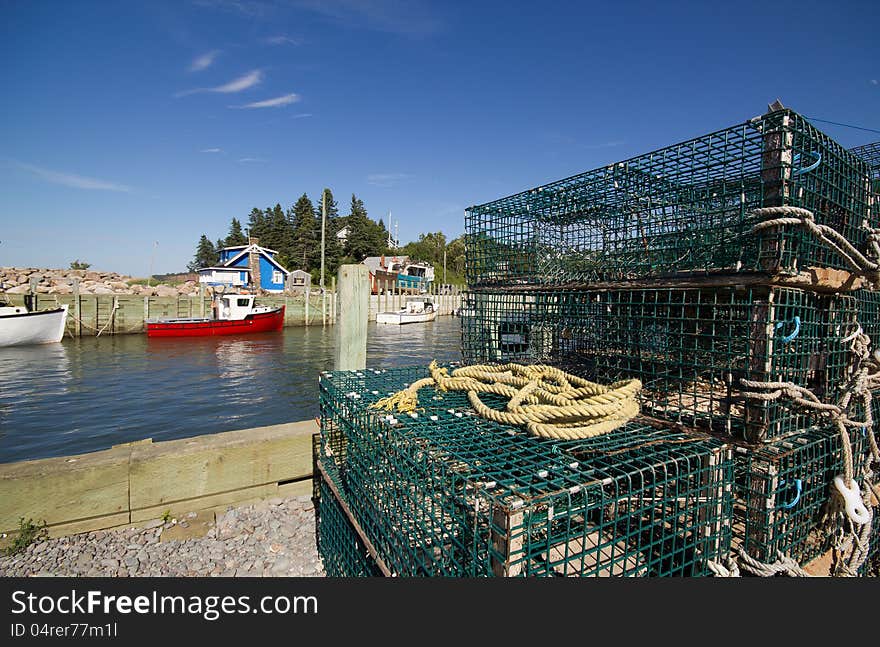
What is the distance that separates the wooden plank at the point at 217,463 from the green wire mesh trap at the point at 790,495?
3216 millimetres

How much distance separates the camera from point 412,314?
116ft

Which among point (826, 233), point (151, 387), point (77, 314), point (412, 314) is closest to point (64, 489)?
point (826, 233)

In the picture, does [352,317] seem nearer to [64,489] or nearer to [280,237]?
[64,489]

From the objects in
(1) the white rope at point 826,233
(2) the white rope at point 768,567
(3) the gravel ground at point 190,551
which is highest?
(1) the white rope at point 826,233

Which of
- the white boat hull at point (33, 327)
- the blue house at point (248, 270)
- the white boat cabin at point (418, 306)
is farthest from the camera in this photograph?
the white boat cabin at point (418, 306)

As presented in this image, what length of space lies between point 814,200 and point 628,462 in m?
1.81

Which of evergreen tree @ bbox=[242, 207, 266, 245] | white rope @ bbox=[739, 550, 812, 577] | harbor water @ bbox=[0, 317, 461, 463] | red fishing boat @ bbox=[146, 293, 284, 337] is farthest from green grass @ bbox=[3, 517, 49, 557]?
evergreen tree @ bbox=[242, 207, 266, 245]

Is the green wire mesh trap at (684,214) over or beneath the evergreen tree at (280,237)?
beneath

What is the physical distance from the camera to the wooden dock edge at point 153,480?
3.18 meters

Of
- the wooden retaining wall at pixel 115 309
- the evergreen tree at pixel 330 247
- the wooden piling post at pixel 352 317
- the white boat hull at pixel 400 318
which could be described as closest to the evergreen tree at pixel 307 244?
the evergreen tree at pixel 330 247

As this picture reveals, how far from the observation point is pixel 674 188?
3.45 metres

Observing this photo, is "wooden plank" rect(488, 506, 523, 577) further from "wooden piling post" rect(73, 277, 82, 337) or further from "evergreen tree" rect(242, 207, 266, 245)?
"evergreen tree" rect(242, 207, 266, 245)

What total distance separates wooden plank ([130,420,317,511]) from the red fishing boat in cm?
2084

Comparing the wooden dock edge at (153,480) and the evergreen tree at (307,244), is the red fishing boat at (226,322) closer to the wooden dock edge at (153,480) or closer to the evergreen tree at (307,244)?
the wooden dock edge at (153,480)
